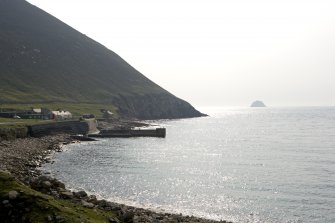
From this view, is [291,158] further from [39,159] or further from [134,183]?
[39,159]

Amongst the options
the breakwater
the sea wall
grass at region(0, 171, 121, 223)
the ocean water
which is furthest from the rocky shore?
the breakwater

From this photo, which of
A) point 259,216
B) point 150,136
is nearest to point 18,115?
point 150,136

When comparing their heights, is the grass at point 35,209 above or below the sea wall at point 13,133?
below

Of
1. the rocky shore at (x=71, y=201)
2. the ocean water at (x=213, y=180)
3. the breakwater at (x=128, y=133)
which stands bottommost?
the ocean water at (x=213, y=180)

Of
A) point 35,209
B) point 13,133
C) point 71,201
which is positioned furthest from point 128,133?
point 35,209

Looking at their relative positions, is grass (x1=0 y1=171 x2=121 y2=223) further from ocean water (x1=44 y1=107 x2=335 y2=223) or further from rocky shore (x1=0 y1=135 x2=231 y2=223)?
ocean water (x1=44 y1=107 x2=335 y2=223)

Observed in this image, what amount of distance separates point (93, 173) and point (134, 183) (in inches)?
479

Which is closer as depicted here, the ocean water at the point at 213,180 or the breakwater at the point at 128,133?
the ocean water at the point at 213,180

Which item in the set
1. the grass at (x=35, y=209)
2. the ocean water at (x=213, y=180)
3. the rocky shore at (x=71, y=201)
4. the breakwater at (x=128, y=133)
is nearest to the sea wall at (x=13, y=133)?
the ocean water at (x=213, y=180)

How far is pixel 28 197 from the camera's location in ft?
98.2

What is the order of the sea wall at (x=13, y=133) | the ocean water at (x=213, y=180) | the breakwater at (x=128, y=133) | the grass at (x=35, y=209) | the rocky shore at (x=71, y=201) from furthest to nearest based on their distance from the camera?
the breakwater at (x=128, y=133) → the sea wall at (x=13, y=133) → the ocean water at (x=213, y=180) → the rocky shore at (x=71, y=201) → the grass at (x=35, y=209)

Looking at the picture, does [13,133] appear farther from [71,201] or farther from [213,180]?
[71,201]

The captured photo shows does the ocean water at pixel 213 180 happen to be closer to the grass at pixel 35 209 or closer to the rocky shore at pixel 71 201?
the rocky shore at pixel 71 201

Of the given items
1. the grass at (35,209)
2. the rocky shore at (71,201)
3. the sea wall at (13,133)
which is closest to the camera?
the grass at (35,209)
